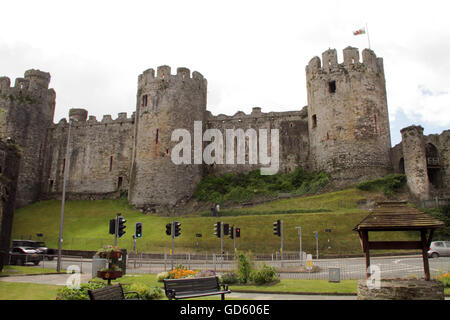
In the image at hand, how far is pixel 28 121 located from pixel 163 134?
766 inches

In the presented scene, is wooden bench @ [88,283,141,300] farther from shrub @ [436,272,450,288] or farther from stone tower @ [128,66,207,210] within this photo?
stone tower @ [128,66,207,210]

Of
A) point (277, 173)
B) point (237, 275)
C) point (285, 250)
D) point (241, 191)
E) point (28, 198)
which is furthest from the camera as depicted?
point (28, 198)

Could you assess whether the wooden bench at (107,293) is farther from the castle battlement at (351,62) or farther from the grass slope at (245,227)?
the castle battlement at (351,62)

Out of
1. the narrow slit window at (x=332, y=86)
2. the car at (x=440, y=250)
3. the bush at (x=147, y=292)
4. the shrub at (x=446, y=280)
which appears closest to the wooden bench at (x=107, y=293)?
the bush at (x=147, y=292)

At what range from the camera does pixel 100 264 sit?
18.1 metres

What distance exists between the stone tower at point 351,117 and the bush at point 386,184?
1.95m

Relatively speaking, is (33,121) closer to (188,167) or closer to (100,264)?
(188,167)

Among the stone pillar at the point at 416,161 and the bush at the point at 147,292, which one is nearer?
the bush at the point at 147,292

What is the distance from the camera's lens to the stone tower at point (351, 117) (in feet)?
126

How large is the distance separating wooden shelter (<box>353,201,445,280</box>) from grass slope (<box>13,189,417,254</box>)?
1456 centimetres

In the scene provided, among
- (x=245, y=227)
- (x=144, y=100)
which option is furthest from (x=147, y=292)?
(x=144, y=100)

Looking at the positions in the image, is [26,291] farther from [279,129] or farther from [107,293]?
[279,129]
